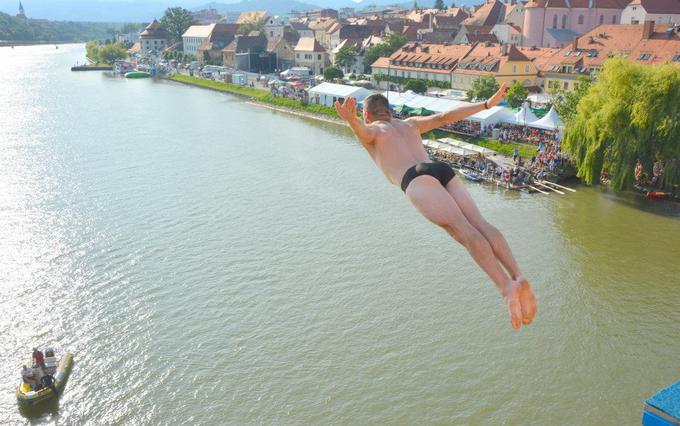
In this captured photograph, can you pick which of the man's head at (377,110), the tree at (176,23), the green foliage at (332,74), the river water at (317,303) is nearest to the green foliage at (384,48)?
the green foliage at (332,74)

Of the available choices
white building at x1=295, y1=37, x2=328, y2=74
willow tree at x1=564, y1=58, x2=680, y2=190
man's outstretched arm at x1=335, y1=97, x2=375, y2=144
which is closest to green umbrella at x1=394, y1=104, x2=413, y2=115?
willow tree at x1=564, y1=58, x2=680, y2=190

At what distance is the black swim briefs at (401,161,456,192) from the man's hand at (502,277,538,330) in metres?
0.66

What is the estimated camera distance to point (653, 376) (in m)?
10.0

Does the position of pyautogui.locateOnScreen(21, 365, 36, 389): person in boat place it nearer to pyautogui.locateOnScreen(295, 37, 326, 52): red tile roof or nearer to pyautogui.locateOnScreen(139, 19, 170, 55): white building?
pyautogui.locateOnScreen(295, 37, 326, 52): red tile roof

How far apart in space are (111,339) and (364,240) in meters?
6.67

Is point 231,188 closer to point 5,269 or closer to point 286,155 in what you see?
point 286,155

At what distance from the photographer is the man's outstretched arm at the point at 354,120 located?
329 cm

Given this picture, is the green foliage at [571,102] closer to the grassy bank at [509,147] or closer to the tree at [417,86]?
the grassy bank at [509,147]

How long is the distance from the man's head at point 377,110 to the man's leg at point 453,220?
25.2 inches

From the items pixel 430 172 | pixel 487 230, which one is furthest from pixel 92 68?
pixel 487 230

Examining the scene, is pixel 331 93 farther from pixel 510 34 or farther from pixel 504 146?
pixel 510 34

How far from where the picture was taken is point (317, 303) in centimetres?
1225

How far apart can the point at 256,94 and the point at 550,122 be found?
2629cm

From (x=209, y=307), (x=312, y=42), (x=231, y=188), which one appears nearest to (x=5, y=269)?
(x=209, y=307)
